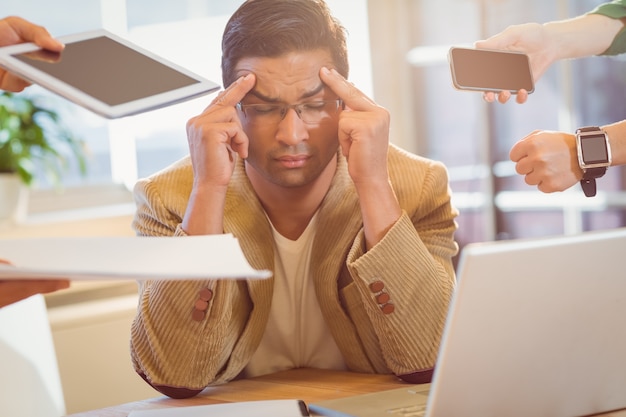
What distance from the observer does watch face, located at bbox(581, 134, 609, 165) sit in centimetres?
152

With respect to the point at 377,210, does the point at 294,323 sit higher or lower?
lower

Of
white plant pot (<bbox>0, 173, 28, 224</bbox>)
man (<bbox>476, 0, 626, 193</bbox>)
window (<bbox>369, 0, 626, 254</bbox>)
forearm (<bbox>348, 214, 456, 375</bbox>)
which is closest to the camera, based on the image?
forearm (<bbox>348, 214, 456, 375</bbox>)

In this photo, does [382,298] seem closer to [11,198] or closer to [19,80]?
[19,80]

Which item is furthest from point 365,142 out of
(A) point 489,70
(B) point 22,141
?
→ (B) point 22,141

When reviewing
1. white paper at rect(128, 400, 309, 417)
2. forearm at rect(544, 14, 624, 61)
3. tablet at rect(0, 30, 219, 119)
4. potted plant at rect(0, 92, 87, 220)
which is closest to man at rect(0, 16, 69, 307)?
tablet at rect(0, 30, 219, 119)

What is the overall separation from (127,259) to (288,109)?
86cm

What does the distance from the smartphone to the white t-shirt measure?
47 cm

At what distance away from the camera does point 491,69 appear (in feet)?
5.18

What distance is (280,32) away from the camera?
1731mm

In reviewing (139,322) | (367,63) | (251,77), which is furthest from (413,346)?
(367,63)

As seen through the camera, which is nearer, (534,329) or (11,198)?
(534,329)

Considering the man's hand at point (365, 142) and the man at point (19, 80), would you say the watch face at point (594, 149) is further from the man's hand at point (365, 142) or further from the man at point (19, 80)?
the man at point (19, 80)

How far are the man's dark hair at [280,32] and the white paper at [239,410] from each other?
79cm

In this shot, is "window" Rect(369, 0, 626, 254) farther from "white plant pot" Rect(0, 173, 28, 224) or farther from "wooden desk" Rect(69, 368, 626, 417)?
"wooden desk" Rect(69, 368, 626, 417)
